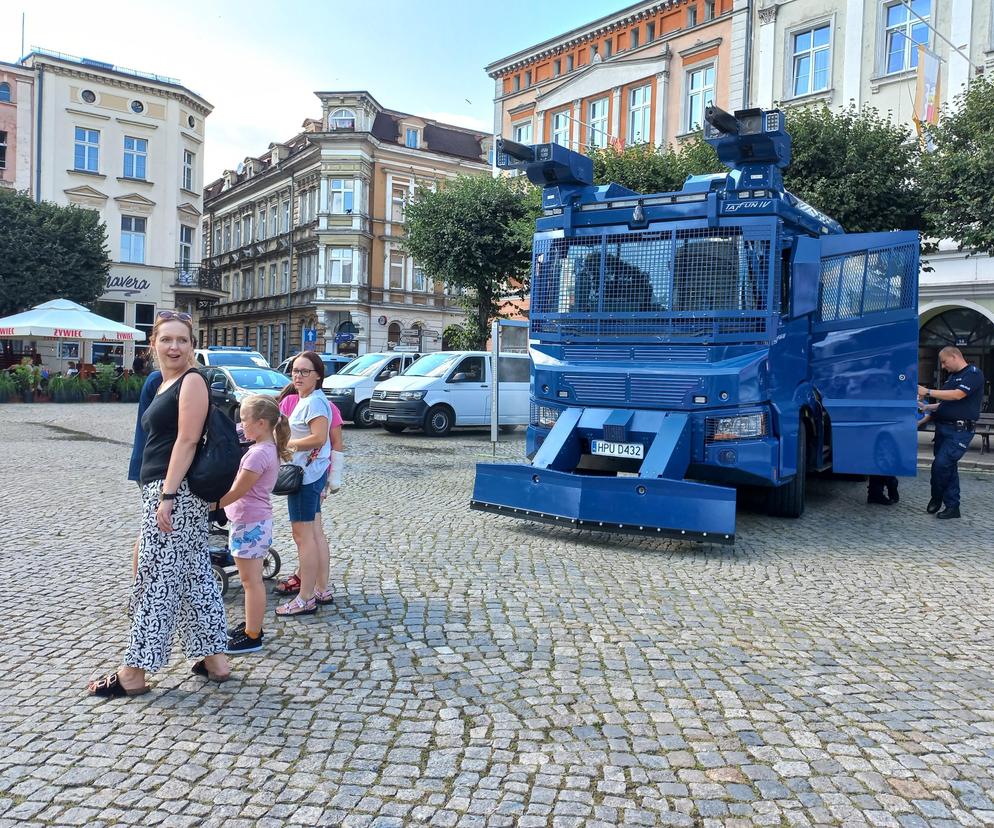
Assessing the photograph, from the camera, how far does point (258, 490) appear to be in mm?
4746

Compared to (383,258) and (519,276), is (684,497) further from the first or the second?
(383,258)

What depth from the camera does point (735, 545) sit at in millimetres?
7918

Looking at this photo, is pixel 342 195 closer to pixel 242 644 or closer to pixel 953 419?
pixel 953 419

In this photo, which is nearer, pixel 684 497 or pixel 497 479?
pixel 684 497

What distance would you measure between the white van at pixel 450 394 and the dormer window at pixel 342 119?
3484 cm

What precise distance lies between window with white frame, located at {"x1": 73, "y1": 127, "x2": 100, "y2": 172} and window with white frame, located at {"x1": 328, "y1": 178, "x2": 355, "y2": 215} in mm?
12278

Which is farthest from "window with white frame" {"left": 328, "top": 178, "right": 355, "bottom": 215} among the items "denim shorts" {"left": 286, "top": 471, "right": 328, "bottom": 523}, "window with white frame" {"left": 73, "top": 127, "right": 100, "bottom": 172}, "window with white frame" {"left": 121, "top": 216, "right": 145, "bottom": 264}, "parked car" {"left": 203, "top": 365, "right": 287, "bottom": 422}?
"denim shorts" {"left": 286, "top": 471, "right": 328, "bottom": 523}

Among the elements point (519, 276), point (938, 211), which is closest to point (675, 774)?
point (938, 211)

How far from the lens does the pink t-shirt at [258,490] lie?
15.3 ft

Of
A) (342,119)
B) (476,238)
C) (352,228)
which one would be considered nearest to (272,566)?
(476,238)

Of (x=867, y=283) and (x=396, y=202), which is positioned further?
(x=396, y=202)

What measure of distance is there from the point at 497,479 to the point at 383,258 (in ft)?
144

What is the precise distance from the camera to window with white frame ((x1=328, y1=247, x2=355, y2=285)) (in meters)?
50.0

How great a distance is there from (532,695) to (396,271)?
4854cm
